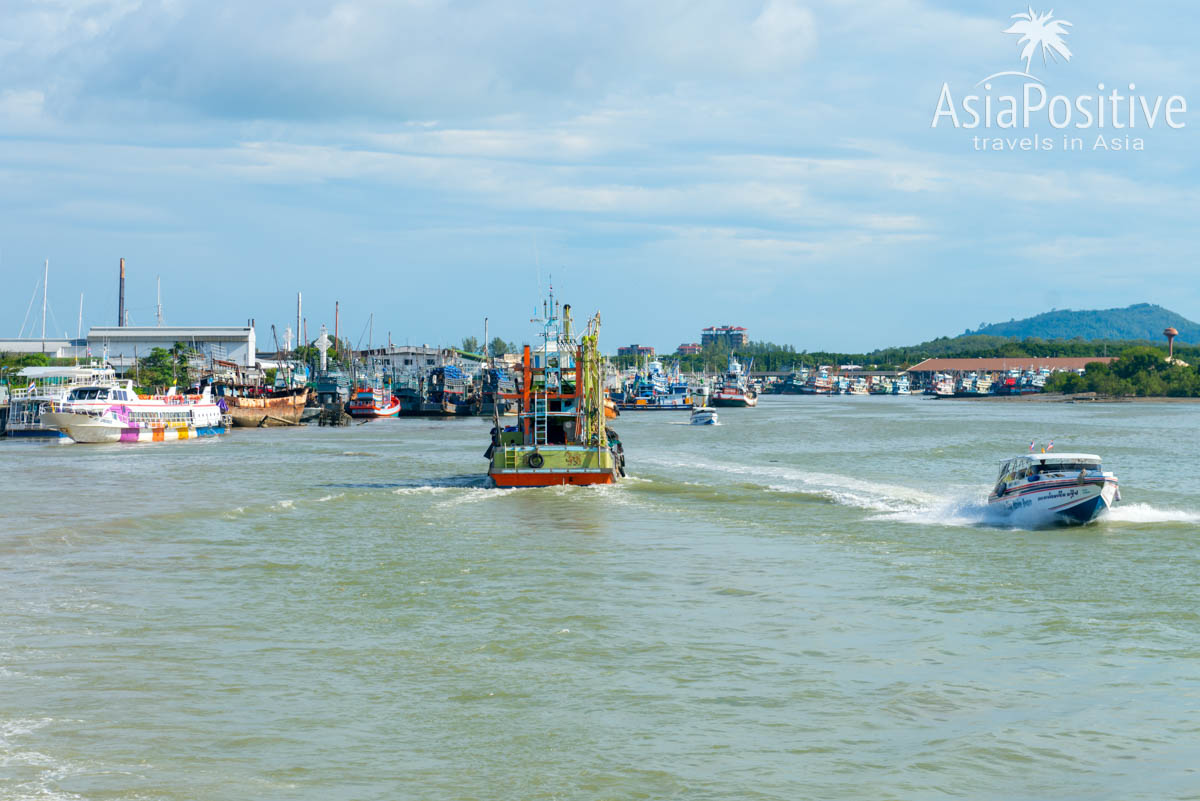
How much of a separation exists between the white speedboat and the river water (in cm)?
65

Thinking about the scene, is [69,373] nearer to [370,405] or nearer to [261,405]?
[261,405]

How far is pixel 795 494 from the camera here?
43656 mm

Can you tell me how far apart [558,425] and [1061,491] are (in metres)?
20.2

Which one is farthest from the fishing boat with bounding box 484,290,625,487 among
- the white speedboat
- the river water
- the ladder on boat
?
the white speedboat

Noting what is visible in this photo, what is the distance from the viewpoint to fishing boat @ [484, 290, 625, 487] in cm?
4306

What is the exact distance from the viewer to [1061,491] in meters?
31.4

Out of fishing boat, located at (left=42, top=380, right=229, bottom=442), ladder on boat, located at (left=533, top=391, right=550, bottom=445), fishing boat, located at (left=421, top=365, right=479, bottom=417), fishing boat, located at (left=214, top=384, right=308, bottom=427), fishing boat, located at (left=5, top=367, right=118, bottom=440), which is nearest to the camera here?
ladder on boat, located at (left=533, top=391, right=550, bottom=445)

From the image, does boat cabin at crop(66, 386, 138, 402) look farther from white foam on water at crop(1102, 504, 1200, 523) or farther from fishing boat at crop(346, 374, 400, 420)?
white foam on water at crop(1102, 504, 1200, 523)

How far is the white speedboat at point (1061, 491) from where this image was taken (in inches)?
1226

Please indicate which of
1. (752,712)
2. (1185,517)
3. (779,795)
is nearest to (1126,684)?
(752,712)

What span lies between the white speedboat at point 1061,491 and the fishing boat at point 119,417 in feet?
208

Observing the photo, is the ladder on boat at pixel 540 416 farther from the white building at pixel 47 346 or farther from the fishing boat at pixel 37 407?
the white building at pixel 47 346

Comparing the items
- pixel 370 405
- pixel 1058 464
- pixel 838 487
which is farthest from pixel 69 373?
pixel 1058 464

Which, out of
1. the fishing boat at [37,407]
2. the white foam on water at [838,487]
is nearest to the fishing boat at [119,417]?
the fishing boat at [37,407]
